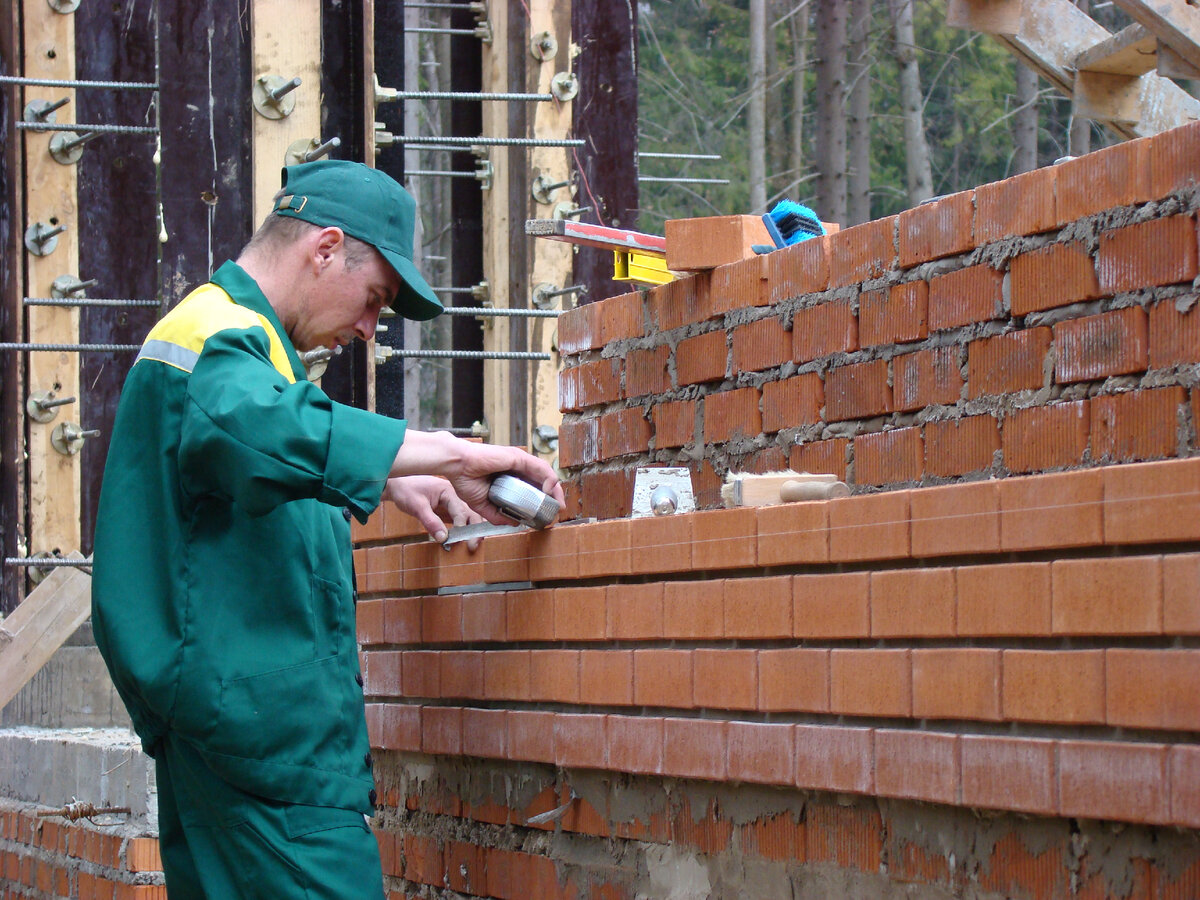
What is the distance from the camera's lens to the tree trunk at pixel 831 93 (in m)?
17.2

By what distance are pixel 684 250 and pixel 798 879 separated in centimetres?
164

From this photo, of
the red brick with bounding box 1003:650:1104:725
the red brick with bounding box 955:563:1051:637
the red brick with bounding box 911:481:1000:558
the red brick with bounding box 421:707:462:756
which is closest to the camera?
the red brick with bounding box 1003:650:1104:725

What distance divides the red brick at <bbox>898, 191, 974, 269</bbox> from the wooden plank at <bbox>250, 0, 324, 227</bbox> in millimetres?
2859

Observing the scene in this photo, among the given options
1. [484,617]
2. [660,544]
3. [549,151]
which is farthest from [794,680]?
[549,151]

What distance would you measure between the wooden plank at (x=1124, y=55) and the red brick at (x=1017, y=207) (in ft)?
12.0

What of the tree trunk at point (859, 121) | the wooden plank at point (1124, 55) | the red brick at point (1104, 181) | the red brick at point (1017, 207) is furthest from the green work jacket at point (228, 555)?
the tree trunk at point (859, 121)

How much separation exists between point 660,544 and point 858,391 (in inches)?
22.9

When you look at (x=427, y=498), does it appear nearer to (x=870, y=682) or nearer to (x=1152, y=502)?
(x=870, y=682)

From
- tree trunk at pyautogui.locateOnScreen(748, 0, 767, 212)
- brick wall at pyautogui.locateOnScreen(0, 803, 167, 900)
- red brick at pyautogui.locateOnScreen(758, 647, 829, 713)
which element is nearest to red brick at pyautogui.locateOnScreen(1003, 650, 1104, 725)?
red brick at pyautogui.locateOnScreen(758, 647, 829, 713)

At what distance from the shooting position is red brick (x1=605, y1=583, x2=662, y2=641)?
3.38m

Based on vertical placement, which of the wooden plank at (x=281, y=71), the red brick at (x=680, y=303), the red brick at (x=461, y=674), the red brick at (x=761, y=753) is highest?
the wooden plank at (x=281, y=71)

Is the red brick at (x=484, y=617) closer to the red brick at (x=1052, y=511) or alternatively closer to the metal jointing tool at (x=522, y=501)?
the metal jointing tool at (x=522, y=501)

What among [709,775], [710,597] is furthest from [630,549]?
[709,775]

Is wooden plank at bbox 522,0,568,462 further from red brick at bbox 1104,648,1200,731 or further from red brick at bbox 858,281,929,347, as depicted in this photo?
red brick at bbox 1104,648,1200,731
